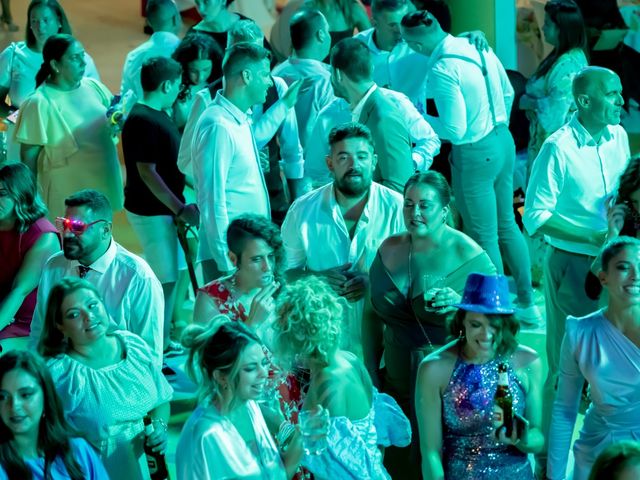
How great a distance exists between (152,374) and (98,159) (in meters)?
2.61

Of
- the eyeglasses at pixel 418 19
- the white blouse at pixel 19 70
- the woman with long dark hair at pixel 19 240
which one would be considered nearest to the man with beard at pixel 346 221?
the woman with long dark hair at pixel 19 240

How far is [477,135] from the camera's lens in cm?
647

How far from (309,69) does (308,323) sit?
3.38 metres

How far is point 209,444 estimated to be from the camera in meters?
3.28

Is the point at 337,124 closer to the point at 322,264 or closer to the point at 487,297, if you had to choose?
the point at 322,264

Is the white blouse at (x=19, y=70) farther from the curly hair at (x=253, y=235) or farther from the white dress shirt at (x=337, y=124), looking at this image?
the curly hair at (x=253, y=235)

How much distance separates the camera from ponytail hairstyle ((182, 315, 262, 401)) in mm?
3375

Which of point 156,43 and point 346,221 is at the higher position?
point 156,43

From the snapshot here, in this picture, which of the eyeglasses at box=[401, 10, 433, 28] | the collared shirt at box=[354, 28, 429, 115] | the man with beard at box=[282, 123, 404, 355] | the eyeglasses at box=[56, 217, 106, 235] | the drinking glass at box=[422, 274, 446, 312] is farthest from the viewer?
the collared shirt at box=[354, 28, 429, 115]

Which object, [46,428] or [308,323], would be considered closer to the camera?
[46,428]

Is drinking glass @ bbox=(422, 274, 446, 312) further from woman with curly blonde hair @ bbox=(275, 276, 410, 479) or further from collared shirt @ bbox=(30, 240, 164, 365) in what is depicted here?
collared shirt @ bbox=(30, 240, 164, 365)

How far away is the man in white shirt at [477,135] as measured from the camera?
6363mm

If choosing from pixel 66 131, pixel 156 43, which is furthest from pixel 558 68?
pixel 66 131

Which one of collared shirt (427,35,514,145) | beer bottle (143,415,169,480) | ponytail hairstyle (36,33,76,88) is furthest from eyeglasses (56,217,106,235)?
collared shirt (427,35,514,145)
